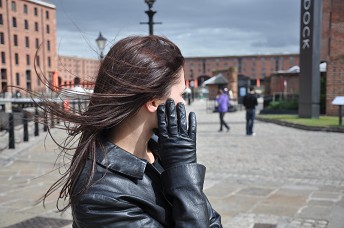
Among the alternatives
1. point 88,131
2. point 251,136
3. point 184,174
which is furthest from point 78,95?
point 251,136

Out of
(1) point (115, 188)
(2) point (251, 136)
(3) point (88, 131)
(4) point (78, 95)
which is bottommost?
(2) point (251, 136)

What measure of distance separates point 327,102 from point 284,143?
10449 millimetres

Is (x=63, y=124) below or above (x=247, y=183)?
above

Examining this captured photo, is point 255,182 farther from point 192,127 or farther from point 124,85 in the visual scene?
point 124,85

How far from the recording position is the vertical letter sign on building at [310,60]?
58.7ft

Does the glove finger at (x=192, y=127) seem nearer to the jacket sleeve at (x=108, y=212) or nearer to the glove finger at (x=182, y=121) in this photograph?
the glove finger at (x=182, y=121)

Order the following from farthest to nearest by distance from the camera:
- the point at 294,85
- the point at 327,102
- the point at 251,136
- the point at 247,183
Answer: the point at 294,85 < the point at 327,102 < the point at 251,136 < the point at 247,183

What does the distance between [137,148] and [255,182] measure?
5495mm

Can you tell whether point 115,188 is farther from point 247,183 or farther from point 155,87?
point 247,183

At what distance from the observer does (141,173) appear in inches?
51.4

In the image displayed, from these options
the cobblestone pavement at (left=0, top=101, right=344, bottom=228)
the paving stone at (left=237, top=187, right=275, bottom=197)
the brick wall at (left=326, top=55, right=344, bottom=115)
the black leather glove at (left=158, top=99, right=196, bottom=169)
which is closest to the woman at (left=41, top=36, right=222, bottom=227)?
the black leather glove at (left=158, top=99, right=196, bottom=169)

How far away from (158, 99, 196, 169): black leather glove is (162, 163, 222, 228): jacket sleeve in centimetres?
3

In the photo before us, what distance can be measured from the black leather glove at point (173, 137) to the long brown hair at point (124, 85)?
3.3 inches

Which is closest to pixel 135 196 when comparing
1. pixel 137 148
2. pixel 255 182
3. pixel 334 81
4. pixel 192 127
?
pixel 137 148
